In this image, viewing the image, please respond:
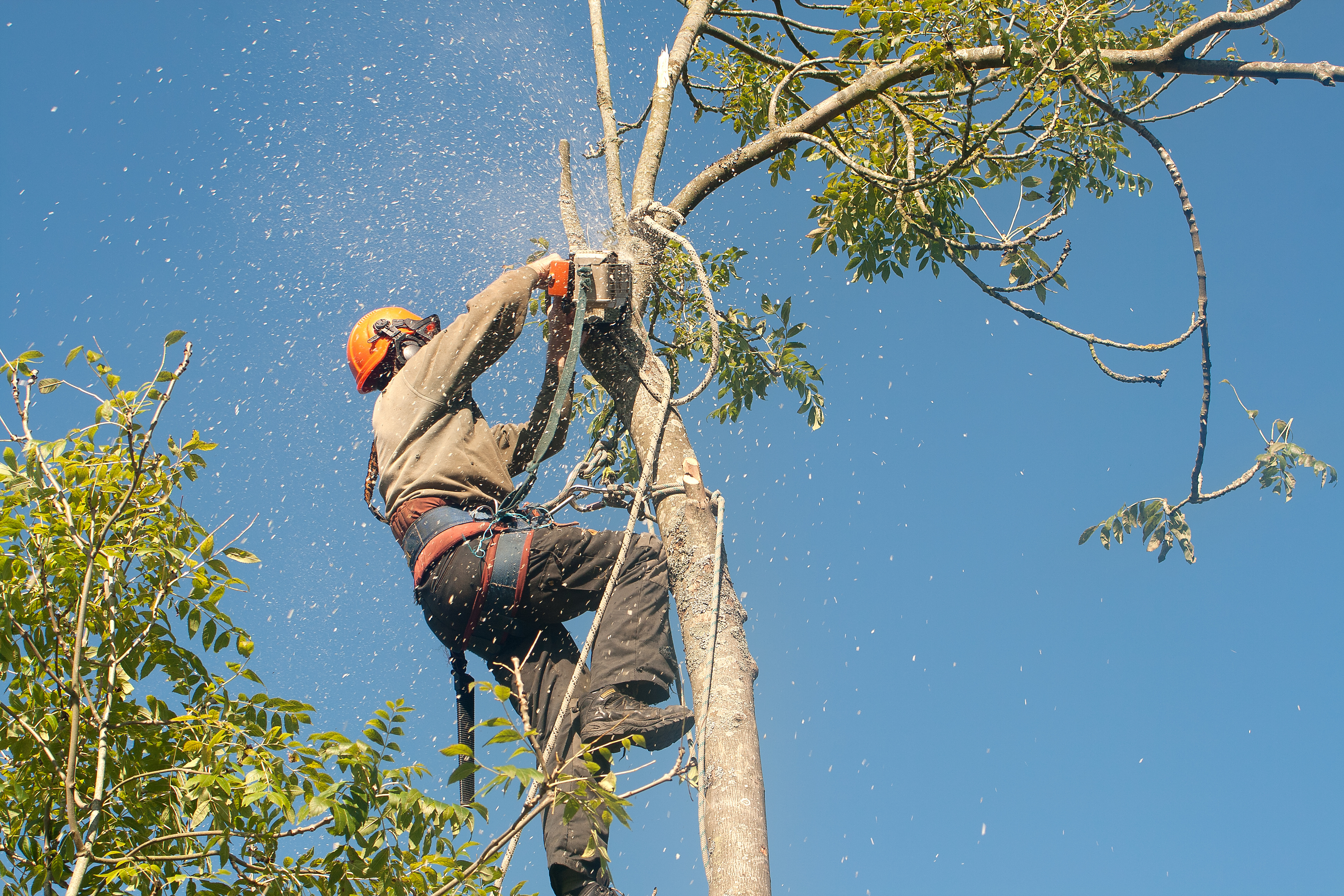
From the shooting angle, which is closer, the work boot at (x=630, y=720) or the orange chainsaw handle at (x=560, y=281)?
the work boot at (x=630, y=720)

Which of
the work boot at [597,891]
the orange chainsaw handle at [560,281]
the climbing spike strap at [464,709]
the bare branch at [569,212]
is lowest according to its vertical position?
the work boot at [597,891]

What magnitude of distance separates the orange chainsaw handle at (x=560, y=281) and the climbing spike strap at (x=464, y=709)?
130 centimetres

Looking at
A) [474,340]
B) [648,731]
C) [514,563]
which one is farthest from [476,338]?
[648,731]

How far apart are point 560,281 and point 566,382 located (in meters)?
0.35

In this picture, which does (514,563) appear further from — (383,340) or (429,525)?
(383,340)

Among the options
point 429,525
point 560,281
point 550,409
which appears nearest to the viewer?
point 429,525

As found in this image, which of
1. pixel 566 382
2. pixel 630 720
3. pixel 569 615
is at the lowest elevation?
pixel 630 720

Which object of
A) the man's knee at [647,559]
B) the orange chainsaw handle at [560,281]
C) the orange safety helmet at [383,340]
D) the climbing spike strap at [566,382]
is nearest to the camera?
the man's knee at [647,559]

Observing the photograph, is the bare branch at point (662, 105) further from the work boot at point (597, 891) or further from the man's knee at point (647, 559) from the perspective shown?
the work boot at point (597, 891)

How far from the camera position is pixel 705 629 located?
2664 mm

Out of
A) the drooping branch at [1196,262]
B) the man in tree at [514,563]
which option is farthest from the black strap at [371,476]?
the drooping branch at [1196,262]

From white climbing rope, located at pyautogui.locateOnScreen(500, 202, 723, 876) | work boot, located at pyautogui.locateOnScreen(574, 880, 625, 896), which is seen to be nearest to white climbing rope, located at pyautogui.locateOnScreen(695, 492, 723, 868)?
white climbing rope, located at pyautogui.locateOnScreen(500, 202, 723, 876)

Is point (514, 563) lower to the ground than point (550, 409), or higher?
lower

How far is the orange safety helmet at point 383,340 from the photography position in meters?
3.85
